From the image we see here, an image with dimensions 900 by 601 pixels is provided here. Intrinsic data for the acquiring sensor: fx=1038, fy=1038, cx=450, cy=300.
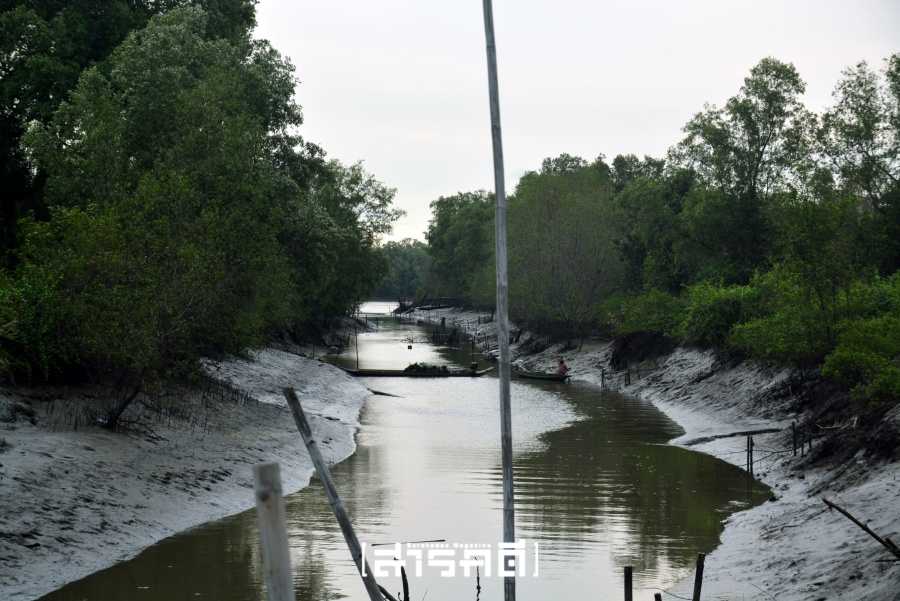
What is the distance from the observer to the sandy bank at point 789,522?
14781 mm

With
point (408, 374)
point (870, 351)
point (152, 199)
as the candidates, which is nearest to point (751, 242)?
point (408, 374)

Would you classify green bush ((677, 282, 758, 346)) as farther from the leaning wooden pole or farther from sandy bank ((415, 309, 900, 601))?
the leaning wooden pole

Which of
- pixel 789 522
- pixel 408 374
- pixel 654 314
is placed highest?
pixel 654 314

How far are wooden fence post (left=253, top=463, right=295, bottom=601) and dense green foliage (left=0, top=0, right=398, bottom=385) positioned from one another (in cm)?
1903

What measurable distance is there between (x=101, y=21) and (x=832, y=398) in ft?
96.6

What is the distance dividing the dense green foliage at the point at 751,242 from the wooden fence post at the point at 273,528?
2098cm

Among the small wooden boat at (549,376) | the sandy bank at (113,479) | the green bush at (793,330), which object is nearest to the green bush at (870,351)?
the green bush at (793,330)

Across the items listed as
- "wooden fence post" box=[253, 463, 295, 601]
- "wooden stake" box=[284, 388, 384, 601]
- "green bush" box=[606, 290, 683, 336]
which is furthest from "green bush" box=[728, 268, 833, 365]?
"wooden fence post" box=[253, 463, 295, 601]

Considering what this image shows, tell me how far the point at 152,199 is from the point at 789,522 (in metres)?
17.0

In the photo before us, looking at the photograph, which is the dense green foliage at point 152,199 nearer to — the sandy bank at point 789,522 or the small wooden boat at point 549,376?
the sandy bank at point 789,522

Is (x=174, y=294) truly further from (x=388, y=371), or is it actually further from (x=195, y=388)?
(x=388, y=371)

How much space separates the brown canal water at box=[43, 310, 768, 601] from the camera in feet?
54.9

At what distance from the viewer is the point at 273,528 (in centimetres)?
572

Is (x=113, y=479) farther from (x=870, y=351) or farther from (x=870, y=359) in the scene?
(x=870, y=351)
